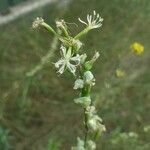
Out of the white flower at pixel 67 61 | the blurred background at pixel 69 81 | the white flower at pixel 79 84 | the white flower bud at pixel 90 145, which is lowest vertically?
the white flower bud at pixel 90 145

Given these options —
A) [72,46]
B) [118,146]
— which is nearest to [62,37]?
[72,46]

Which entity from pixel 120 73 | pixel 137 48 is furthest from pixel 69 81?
pixel 137 48

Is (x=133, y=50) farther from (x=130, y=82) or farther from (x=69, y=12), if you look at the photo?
(x=69, y=12)

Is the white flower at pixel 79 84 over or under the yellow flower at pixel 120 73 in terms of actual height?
under

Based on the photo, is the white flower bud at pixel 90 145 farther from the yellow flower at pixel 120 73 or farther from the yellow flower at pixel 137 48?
the yellow flower at pixel 137 48

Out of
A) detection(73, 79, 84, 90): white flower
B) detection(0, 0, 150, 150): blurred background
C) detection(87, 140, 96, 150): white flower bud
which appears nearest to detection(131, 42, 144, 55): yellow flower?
detection(0, 0, 150, 150): blurred background

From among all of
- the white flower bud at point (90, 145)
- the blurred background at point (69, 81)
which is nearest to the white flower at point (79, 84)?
the white flower bud at point (90, 145)

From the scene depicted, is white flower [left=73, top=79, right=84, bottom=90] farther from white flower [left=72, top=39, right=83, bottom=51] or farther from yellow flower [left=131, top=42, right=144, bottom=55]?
yellow flower [left=131, top=42, right=144, bottom=55]

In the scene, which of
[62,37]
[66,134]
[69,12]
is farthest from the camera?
[69,12]
